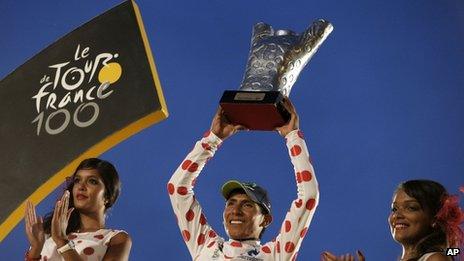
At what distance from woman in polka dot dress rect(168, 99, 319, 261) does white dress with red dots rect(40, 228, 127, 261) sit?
9.8 inches

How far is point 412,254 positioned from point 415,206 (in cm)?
14

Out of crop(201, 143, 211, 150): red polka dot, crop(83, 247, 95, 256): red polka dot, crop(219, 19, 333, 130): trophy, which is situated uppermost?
crop(219, 19, 333, 130): trophy

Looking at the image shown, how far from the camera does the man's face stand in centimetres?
291

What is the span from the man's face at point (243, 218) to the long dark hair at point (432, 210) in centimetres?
47

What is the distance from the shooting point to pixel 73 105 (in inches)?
134

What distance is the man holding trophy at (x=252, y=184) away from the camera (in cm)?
281

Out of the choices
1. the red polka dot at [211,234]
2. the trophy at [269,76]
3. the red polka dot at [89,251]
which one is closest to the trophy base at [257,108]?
the trophy at [269,76]

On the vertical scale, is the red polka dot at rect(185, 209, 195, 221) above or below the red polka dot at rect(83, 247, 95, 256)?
above

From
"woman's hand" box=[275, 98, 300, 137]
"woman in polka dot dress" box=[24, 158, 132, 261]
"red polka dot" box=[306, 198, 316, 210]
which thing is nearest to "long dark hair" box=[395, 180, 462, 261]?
"red polka dot" box=[306, 198, 316, 210]

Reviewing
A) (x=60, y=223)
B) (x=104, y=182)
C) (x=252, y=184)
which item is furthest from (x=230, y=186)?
(x=60, y=223)

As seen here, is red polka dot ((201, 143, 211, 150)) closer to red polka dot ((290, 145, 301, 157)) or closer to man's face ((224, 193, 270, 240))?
man's face ((224, 193, 270, 240))

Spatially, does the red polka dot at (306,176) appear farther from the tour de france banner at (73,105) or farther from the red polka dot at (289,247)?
the tour de france banner at (73,105)

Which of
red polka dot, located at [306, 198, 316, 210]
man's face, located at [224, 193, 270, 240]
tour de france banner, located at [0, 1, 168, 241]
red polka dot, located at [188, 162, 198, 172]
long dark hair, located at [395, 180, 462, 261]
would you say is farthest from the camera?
tour de france banner, located at [0, 1, 168, 241]

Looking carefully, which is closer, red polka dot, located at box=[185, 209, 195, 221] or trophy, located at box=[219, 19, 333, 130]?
trophy, located at box=[219, 19, 333, 130]
